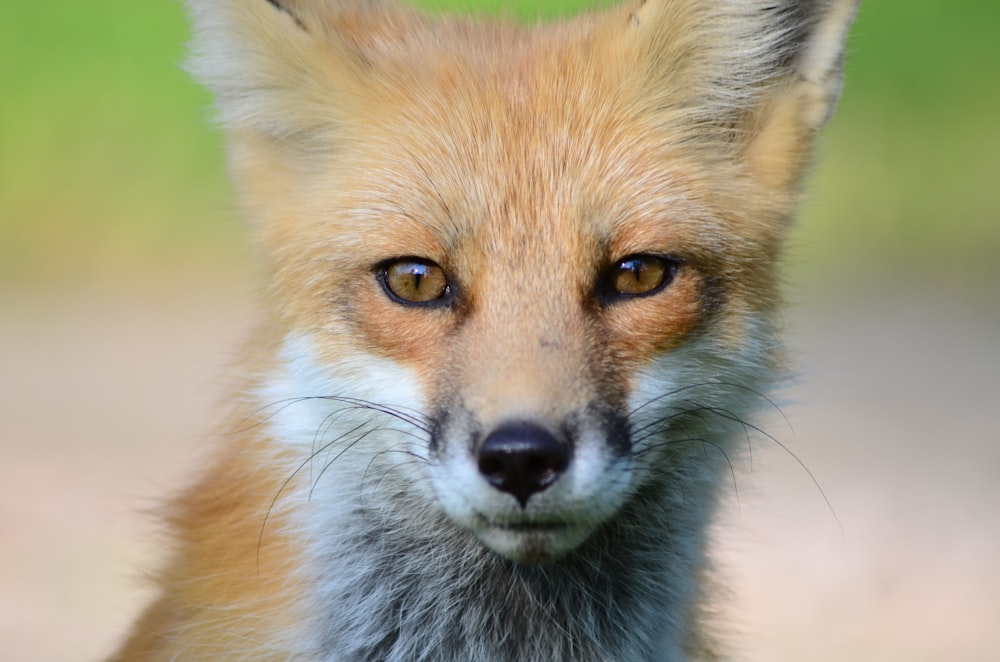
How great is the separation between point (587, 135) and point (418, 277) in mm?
606

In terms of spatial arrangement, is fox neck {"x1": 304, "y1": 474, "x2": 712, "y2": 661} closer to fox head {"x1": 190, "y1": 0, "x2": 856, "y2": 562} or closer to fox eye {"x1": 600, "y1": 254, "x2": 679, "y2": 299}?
fox head {"x1": 190, "y1": 0, "x2": 856, "y2": 562}

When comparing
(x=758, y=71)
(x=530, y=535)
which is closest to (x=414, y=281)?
(x=530, y=535)

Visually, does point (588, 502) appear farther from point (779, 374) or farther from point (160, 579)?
point (160, 579)

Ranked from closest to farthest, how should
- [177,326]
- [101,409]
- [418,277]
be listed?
[418,277] → [101,409] → [177,326]

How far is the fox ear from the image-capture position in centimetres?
333

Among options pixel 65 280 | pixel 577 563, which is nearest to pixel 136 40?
pixel 65 280

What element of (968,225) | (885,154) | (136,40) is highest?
(136,40)

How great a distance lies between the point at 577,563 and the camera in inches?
129

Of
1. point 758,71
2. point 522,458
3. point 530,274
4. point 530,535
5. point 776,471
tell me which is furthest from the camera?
point 776,471

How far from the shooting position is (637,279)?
3.04m

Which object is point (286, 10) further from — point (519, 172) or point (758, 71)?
point (758, 71)

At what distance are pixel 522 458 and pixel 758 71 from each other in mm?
1526

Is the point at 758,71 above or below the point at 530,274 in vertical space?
above

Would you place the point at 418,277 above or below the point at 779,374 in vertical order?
above
